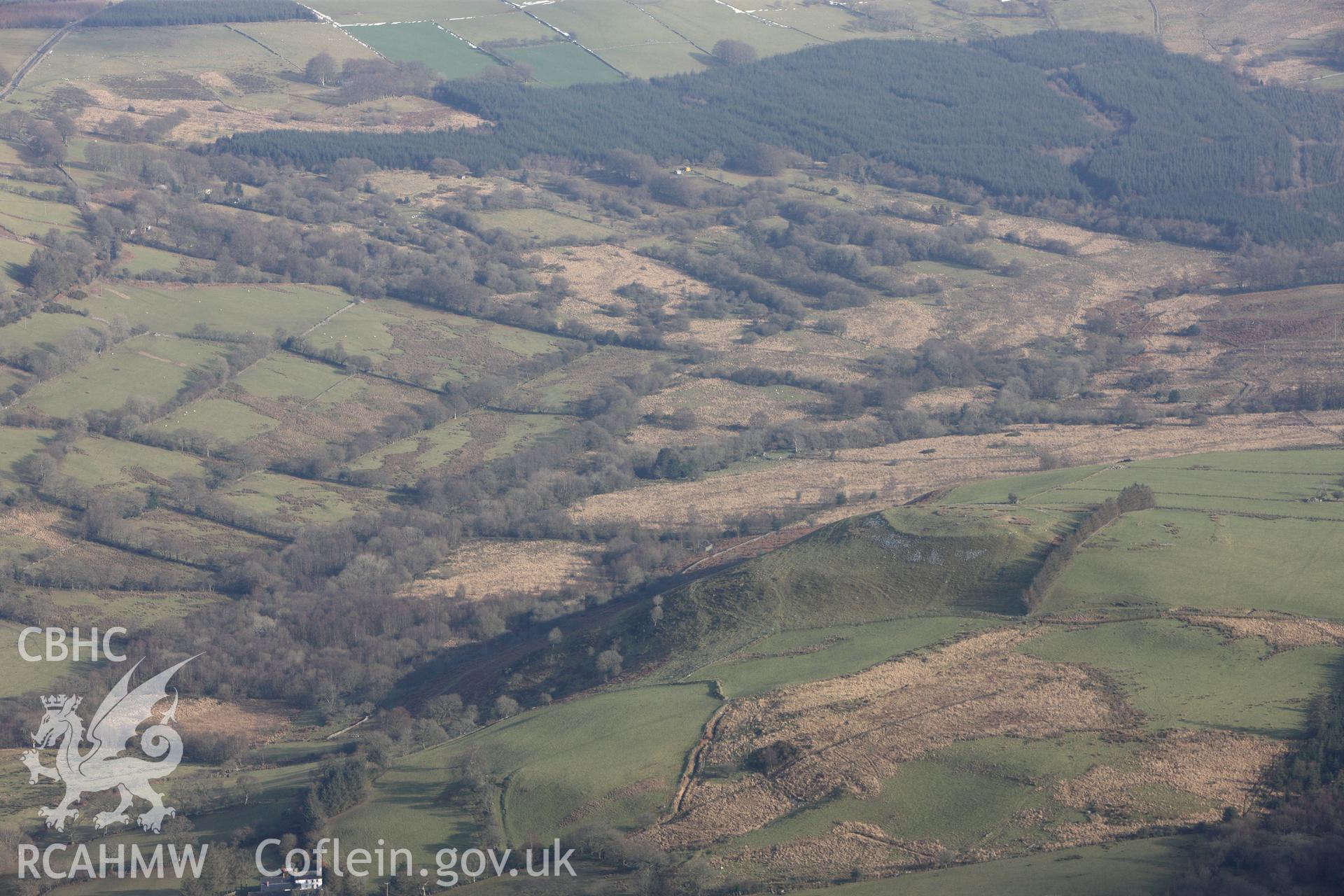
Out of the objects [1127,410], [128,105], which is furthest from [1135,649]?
[128,105]

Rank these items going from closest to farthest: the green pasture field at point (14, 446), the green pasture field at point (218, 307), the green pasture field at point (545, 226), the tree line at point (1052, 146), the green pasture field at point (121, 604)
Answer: the green pasture field at point (121, 604), the green pasture field at point (14, 446), the green pasture field at point (218, 307), the green pasture field at point (545, 226), the tree line at point (1052, 146)

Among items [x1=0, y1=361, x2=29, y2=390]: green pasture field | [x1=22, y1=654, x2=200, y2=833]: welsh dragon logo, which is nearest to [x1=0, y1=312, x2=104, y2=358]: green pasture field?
[x1=0, y1=361, x2=29, y2=390]: green pasture field

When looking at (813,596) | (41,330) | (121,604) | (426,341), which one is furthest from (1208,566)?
(41,330)

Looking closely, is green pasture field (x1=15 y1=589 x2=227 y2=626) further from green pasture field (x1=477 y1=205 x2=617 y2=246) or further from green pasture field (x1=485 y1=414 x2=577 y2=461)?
green pasture field (x1=477 y1=205 x2=617 y2=246)

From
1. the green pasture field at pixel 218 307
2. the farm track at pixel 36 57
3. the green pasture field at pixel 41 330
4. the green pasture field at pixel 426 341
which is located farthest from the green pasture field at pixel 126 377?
the farm track at pixel 36 57

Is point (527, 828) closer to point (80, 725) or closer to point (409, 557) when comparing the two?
point (80, 725)

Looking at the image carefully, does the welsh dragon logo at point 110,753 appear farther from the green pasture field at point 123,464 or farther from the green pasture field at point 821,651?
the green pasture field at point 123,464
